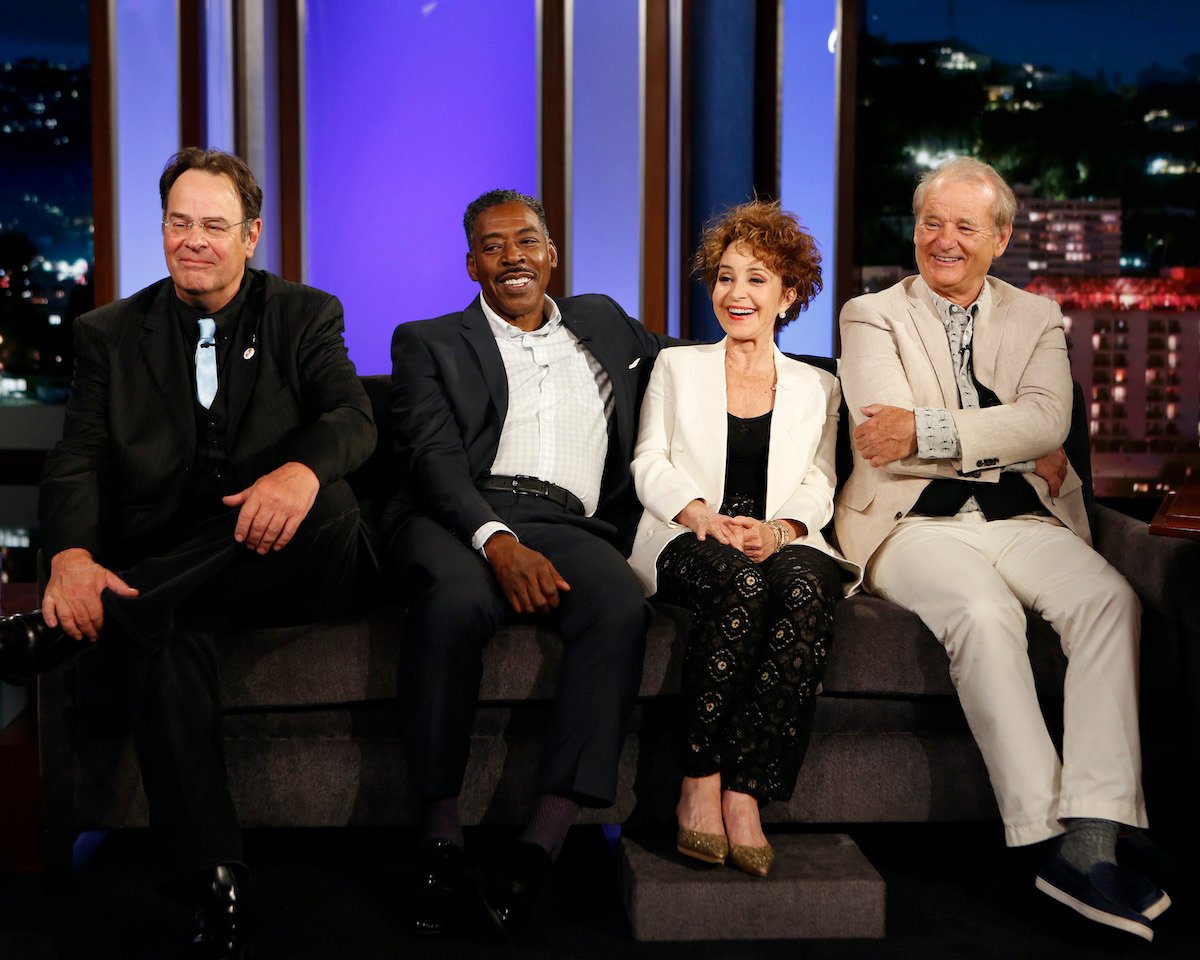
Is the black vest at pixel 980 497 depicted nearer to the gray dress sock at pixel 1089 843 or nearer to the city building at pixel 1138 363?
the gray dress sock at pixel 1089 843

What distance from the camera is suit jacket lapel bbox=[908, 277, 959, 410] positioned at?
2.93 metres

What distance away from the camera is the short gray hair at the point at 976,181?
9.70ft

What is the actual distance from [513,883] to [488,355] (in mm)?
1300

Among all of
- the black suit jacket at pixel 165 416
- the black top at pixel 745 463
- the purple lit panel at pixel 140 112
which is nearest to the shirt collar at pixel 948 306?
the black top at pixel 745 463

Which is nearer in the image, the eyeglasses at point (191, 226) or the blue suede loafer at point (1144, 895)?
the blue suede loafer at point (1144, 895)

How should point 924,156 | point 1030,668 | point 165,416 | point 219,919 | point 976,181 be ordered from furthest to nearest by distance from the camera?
1. point 924,156
2. point 976,181
3. point 165,416
4. point 1030,668
5. point 219,919

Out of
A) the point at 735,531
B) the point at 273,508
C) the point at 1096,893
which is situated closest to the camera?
the point at 1096,893

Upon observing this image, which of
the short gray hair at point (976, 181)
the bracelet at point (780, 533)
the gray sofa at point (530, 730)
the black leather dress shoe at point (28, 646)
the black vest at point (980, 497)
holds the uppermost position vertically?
the short gray hair at point (976, 181)

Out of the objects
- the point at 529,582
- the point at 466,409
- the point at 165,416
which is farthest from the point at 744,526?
the point at 165,416

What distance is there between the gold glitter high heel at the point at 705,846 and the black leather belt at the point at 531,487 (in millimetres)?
895

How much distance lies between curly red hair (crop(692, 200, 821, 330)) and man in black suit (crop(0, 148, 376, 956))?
0.93 metres

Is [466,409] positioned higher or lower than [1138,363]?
lower

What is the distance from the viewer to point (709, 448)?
2.90m

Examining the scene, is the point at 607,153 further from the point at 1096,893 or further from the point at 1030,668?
the point at 1096,893
